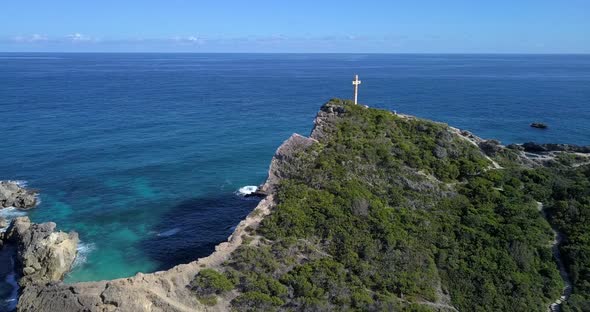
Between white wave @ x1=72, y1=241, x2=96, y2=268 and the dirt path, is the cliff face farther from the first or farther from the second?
white wave @ x1=72, y1=241, x2=96, y2=268

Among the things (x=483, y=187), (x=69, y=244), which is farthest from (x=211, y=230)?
(x=483, y=187)

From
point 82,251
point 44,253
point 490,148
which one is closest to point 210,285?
point 44,253

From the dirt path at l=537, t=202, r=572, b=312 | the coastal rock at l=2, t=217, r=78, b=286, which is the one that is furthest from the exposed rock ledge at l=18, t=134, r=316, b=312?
the dirt path at l=537, t=202, r=572, b=312

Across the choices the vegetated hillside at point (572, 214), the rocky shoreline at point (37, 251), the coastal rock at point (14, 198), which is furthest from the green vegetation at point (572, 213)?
the coastal rock at point (14, 198)

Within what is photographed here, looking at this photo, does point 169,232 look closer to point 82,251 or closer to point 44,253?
point 82,251

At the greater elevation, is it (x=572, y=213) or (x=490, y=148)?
(x=490, y=148)

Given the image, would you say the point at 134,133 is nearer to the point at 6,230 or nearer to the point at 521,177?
the point at 6,230

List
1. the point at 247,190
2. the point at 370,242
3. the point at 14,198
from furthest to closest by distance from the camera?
the point at 247,190 → the point at 14,198 → the point at 370,242
